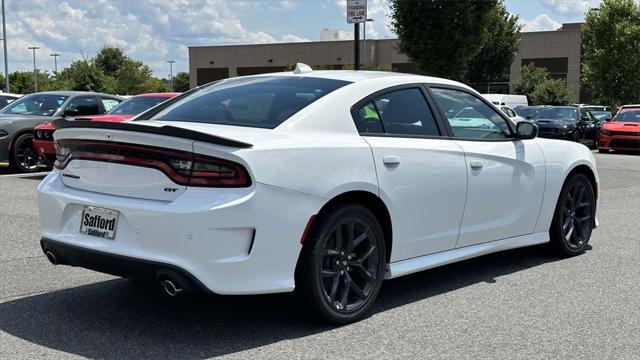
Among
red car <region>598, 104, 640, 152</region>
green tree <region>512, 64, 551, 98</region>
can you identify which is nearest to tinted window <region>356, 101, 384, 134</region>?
red car <region>598, 104, 640, 152</region>

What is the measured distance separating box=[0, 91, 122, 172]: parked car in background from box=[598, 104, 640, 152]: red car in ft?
50.1

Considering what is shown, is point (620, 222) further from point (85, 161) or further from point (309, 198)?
point (85, 161)

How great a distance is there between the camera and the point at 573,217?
6.52 metres

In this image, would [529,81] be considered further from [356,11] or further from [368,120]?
[368,120]

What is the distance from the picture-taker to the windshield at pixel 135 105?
12117 millimetres

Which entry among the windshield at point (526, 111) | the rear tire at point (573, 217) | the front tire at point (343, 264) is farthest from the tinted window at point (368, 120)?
the windshield at point (526, 111)

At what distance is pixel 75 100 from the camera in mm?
13398

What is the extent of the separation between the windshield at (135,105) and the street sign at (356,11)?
4049 mm

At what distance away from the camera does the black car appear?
23.0 meters

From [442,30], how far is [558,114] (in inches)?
192

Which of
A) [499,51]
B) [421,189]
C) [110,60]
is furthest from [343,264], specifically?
[110,60]

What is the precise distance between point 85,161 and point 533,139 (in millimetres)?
3690

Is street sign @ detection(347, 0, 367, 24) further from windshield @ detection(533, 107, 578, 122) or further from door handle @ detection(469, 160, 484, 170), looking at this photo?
windshield @ detection(533, 107, 578, 122)

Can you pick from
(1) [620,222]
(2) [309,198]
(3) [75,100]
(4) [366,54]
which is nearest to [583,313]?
(2) [309,198]
